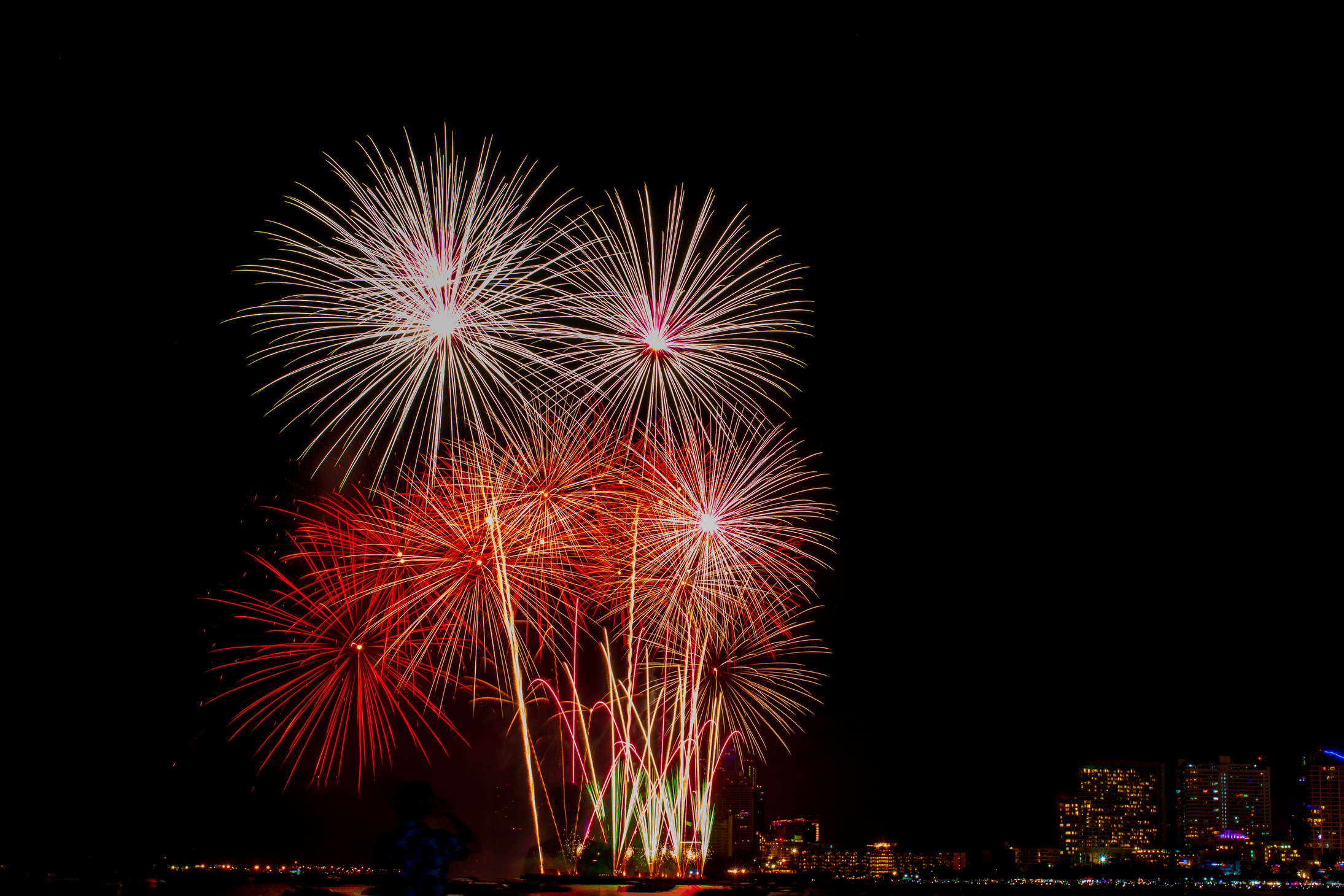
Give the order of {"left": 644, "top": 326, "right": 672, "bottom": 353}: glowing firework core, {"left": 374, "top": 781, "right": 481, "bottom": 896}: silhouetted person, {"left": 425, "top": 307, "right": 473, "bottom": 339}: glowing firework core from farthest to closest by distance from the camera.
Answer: {"left": 644, "top": 326, "right": 672, "bottom": 353}: glowing firework core → {"left": 425, "top": 307, "right": 473, "bottom": 339}: glowing firework core → {"left": 374, "top": 781, "right": 481, "bottom": 896}: silhouetted person

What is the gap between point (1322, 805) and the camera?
497 ft

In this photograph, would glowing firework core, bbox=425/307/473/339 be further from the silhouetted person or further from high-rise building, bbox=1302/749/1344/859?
high-rise building, bbox=1302/749/1344/859

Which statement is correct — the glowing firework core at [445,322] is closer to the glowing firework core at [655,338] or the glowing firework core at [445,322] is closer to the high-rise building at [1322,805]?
the glowing firework core at [655,338]

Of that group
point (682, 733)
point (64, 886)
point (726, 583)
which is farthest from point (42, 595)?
point (682, 733)

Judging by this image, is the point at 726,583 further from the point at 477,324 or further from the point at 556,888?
the point at 556,888

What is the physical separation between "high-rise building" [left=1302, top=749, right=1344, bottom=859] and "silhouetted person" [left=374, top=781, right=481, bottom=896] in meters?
163

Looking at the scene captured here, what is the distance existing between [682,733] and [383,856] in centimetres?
1945

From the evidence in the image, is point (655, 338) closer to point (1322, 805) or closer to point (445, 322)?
point (445, 322)

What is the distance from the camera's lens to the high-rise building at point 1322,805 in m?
145

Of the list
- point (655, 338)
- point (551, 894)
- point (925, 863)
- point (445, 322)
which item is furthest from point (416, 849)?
point (925, 863)

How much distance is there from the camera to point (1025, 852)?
174 m

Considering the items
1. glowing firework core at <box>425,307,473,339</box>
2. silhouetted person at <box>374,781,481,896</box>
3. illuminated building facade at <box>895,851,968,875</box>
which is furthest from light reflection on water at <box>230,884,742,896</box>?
illuminated building facade at <box>895,851,968,875</box>

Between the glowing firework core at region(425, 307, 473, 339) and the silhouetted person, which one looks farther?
the glowing firework core at region(425, 307, 473, 339)

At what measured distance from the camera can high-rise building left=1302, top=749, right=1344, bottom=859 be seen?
145 metres
